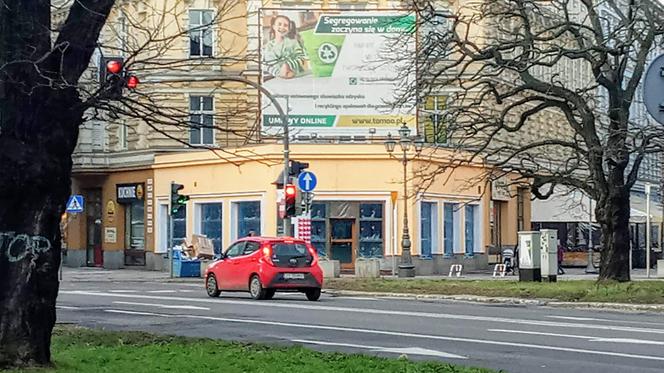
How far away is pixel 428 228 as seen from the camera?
4756 centimetres

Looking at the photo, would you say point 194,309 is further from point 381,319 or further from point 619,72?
point 619,72

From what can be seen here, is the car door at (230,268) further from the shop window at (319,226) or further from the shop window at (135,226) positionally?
the shop window at (135,226)

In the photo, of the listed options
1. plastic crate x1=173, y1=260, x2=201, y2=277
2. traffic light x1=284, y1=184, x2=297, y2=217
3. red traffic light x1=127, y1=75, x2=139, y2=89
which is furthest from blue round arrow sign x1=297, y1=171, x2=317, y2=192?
red traffic light x1=127, y1=75, x2=139, y2=89

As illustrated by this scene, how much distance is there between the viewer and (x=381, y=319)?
2036 cm

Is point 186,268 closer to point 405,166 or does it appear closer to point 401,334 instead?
point 405,166

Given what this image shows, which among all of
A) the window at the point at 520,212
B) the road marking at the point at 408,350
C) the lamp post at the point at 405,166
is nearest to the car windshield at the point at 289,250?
the road marking at the point at 408,350

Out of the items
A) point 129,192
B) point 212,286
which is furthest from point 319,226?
point 212,286

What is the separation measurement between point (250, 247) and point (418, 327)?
400 inches

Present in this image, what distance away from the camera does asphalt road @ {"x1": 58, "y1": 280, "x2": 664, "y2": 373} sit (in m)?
14.2

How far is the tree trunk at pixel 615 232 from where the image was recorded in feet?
95.9

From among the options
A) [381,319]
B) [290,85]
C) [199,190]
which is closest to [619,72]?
[381,319]

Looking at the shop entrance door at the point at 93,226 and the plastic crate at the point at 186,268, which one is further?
the shop entrance door at the point at 93,226

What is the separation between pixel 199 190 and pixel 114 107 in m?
37.3

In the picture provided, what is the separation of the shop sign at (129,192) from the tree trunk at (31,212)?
132 ft
